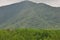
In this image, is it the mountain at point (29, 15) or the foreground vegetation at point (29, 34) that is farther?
the mountain at point (29, 15)

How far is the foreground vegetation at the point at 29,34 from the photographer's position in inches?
108

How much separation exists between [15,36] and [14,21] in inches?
21.7

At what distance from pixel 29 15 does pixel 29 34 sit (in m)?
0.68

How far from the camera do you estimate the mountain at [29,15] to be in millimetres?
3160

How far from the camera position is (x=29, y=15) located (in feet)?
11.1

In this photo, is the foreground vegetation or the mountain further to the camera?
the mountain

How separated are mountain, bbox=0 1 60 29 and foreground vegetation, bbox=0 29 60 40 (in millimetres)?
294

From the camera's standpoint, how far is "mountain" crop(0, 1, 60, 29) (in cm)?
316

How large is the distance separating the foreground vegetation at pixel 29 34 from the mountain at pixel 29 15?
0.29m

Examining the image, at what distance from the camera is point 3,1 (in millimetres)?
3566

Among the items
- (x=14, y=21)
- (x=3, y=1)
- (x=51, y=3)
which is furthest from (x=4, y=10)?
(x=51, y=3)

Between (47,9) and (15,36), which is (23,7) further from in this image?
(15,36)

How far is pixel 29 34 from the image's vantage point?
9.07 feet

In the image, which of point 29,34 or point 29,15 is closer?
point 29,34
